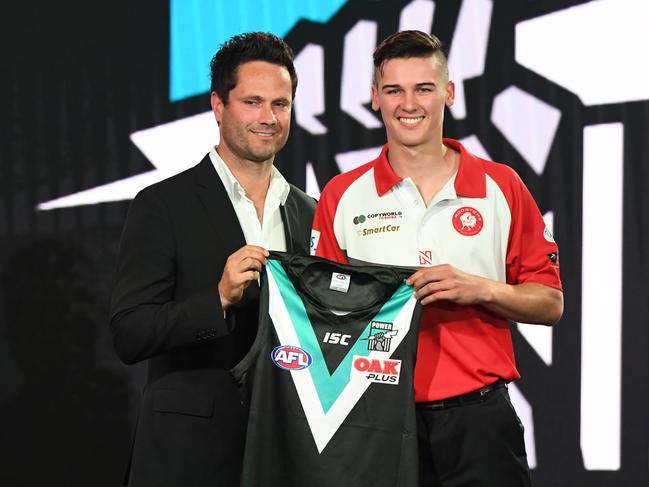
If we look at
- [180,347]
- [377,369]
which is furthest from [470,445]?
[180,347]

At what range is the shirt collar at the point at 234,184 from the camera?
99.3 inches

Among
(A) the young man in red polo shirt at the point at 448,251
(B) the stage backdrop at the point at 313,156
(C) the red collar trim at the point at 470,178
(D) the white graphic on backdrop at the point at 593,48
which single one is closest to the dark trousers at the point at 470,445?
(A) the young man in red polo shirt at the point at 448,251

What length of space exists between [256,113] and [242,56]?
20 centimetres

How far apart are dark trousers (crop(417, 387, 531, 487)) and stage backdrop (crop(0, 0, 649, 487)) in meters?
1.90

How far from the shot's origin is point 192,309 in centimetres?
220

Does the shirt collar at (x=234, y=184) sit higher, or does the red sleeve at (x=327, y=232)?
the shirt collar at (x=234, y=184)

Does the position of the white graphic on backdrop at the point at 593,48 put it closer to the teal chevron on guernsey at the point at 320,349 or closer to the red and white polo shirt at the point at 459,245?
the red and white polo shirt at the point at 459,245

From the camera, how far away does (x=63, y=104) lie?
4238 millimetres

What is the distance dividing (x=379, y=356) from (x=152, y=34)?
2.67 m

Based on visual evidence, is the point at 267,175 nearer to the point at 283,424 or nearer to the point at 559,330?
the point at 283,424

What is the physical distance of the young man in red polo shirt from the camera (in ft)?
6.84

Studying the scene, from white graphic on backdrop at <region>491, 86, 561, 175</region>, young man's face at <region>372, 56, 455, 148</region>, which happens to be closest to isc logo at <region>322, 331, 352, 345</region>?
young man's face at <region>372, 56, 455, 148</region>

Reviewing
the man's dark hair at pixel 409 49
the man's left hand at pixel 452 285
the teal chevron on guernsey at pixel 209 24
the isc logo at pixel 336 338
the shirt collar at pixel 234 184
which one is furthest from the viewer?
the teal chevron on guernsey at pixel 209 24

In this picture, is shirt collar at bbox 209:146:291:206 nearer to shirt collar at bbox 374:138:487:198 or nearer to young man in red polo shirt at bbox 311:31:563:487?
young man in red polo shirt at bbox 311:31:563:487
